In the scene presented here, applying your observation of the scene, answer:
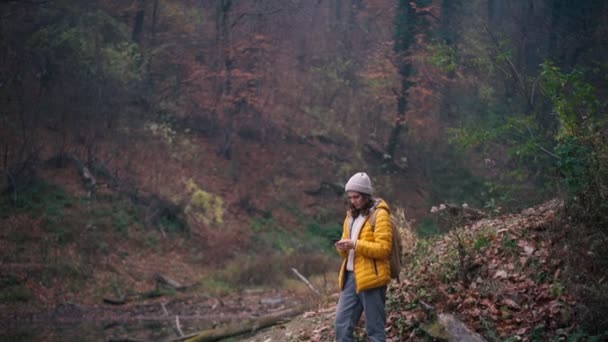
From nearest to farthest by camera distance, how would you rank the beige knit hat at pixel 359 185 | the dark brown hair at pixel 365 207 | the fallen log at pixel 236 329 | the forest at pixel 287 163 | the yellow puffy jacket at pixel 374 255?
the yellow puffy jacket at pixel 374 255, the beige knit hat at pixel 359 185, the dark brown hair at pixel 365 207, the forest at pixel 287 163, the fallen log at pixel 236 329

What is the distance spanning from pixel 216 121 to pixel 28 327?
17950 mm

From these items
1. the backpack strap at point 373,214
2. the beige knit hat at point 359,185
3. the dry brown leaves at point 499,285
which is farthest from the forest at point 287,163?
the beige knit hat at point 359,185

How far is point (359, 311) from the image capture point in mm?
6133

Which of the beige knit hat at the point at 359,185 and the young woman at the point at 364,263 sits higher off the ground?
the beige knit hat at the point at 359,185

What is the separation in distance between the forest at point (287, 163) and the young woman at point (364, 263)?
1.13 meters

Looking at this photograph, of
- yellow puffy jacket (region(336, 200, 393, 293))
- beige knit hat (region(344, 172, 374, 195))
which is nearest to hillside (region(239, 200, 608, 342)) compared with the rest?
yellow puffy jacket (region(336, 200, 393, 293))

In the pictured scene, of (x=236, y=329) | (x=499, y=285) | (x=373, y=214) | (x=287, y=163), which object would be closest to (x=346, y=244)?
(x=373, y=214)

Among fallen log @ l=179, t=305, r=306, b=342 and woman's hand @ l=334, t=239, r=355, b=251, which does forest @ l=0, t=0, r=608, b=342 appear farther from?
woman's hand @ l=334, t=239, r=355, b=251

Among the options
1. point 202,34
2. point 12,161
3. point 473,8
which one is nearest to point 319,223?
point 202,34

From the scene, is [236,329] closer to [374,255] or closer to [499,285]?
[499,285]

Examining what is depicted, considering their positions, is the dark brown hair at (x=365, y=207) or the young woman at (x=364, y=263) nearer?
the young woman at (x=364, y=263)

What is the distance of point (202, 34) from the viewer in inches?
1200

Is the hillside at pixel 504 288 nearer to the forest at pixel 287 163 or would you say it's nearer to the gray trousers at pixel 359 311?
the forest at pixel 287 163

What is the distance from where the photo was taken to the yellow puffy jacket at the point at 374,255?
577 cm
